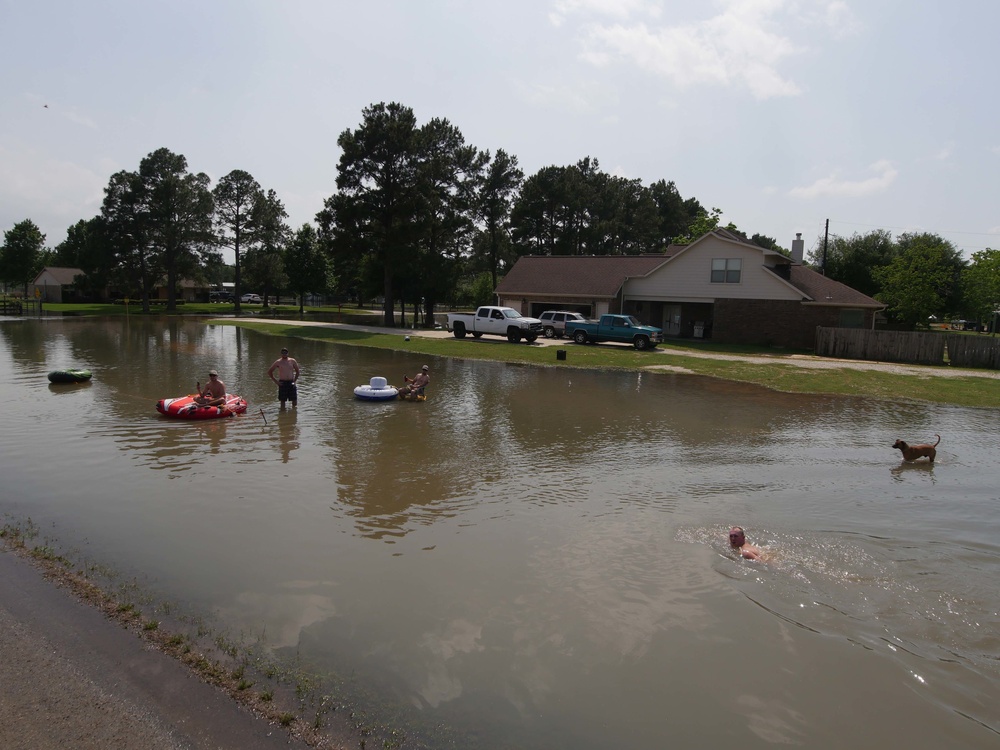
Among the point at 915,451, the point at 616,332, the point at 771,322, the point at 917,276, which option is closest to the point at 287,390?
the point at 915,451

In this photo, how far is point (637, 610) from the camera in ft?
25.6

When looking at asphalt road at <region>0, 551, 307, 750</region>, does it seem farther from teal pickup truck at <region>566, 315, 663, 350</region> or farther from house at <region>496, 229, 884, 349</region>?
house at <region>496, 229, 884, 349</region>

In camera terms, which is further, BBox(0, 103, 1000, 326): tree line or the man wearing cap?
BBox(0, 103, 1000, 326): tree line

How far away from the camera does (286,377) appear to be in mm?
18688

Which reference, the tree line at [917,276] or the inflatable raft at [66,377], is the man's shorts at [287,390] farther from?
the tree line at [917,276]

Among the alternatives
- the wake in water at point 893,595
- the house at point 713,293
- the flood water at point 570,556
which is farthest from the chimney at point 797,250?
the wake in water at point 893,595

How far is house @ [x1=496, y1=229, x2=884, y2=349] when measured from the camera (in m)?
38.5

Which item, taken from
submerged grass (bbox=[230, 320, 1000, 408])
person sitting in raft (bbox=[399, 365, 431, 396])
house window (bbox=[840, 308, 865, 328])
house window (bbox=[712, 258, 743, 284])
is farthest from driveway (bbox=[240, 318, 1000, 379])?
person sitting in raft (bbox=[399, 365, 431, 396])

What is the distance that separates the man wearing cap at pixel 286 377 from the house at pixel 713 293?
29.4m

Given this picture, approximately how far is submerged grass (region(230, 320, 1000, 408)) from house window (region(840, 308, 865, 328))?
177 inches

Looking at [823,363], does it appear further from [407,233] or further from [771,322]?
[407,233]

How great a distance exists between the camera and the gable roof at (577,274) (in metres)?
45.9

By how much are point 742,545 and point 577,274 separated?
4061 centimetres

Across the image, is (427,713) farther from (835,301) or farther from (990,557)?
(835,301)
